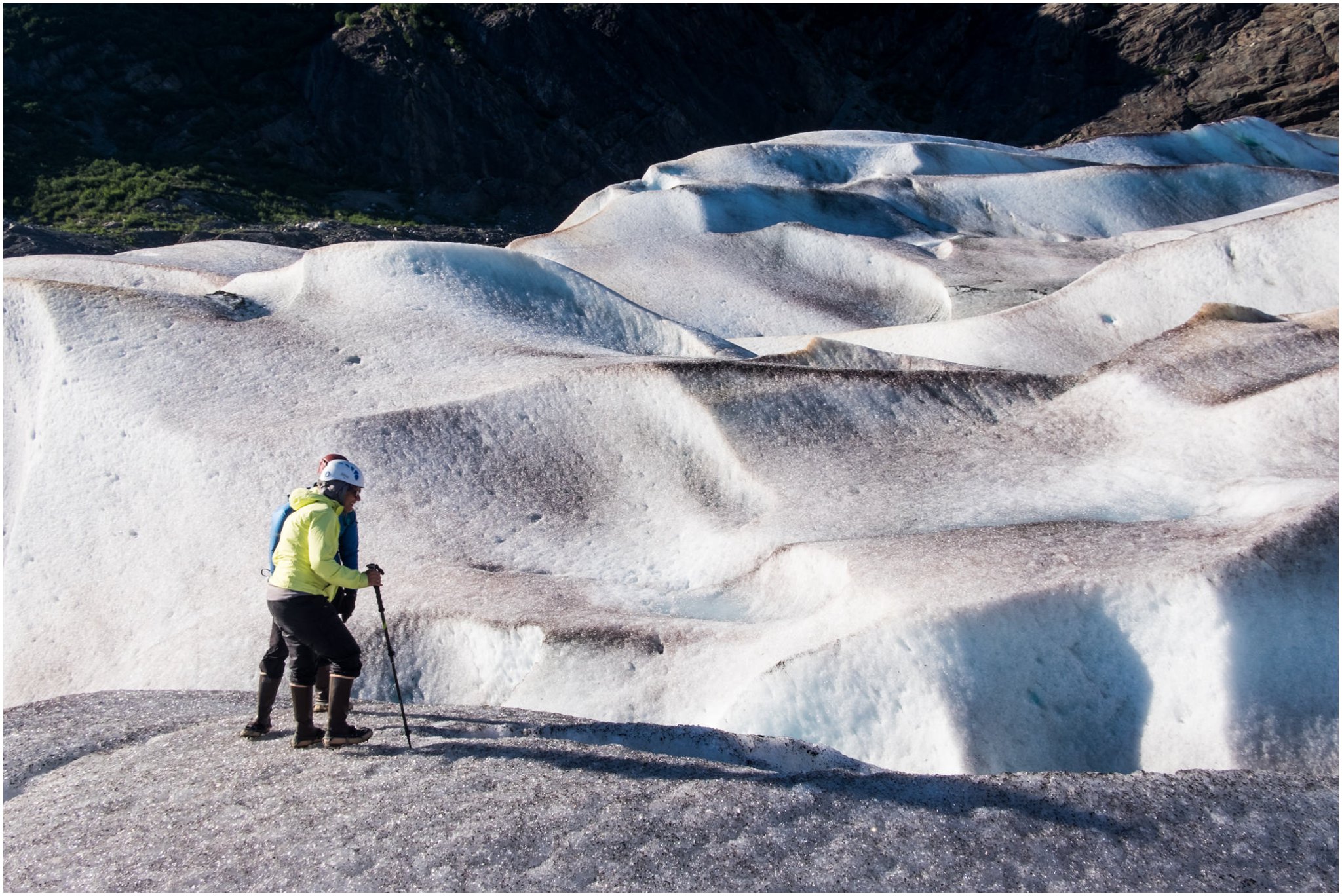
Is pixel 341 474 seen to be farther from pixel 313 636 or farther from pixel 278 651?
pixel 278 651

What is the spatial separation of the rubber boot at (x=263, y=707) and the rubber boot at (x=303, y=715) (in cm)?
23

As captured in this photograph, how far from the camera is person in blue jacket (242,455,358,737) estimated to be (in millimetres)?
5602

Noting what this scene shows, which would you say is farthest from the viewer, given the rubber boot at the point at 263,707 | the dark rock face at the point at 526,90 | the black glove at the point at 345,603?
the dark rock face at the point at 526,90

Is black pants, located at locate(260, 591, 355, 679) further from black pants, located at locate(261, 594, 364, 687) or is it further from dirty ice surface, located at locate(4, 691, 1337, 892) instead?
dirty ice surface, located at locate(4, 691, 1337, 892)

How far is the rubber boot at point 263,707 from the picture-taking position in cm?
560

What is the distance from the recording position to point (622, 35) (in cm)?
5225

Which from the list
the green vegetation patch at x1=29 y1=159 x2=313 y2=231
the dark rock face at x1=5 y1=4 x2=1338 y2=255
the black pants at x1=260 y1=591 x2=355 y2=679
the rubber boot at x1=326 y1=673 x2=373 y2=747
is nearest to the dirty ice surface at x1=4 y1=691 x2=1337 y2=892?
the rubber boot at x1=326 y1=673 x2=373 y2=747

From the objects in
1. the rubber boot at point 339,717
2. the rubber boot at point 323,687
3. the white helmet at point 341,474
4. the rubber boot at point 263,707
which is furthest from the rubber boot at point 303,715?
the white helmet at point 341,474

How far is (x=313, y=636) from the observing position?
17.8ft

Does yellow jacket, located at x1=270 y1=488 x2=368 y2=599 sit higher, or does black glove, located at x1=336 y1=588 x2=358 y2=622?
yellow jacket, located at x1=270 y1=488 x2=368 y2=599

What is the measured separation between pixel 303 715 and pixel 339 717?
225 mm

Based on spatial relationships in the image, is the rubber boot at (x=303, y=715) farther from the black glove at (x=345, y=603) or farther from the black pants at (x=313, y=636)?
the black glove at (x=345, y=603)

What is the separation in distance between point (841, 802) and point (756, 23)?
58.8 meters

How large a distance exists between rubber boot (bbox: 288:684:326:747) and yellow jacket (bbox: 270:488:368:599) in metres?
0.50
